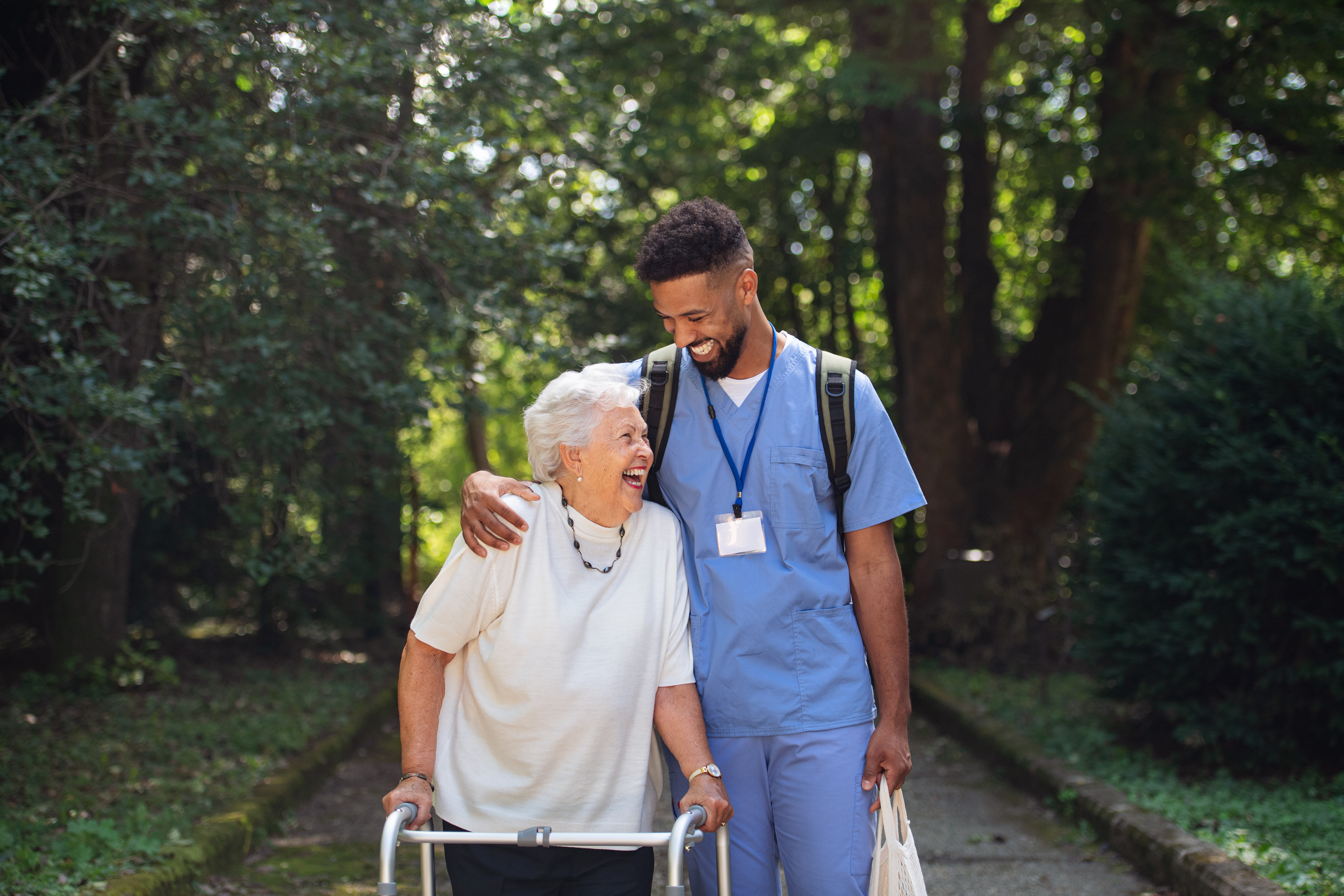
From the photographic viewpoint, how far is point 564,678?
7.90ft

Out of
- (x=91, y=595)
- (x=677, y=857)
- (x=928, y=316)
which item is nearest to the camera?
(x=677, y=857)

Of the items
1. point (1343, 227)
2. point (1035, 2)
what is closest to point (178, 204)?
point (1035, 2)

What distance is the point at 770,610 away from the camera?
101 inches

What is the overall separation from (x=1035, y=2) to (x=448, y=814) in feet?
31.5

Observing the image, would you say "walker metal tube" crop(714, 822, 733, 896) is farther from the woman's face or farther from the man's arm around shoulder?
the woman's face

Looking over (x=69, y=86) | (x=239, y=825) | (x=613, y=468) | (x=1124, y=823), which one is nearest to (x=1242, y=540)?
(x=1124, y=823)

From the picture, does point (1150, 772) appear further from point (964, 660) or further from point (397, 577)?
point (397, 577)

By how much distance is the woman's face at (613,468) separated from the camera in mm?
2477

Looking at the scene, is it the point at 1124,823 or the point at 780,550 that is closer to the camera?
the point at 780,550

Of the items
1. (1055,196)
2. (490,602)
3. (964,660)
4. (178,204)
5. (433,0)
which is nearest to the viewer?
(490,602)

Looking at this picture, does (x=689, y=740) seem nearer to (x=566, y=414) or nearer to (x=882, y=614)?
(x=882, y=614)

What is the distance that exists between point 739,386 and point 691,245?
0.37 meters

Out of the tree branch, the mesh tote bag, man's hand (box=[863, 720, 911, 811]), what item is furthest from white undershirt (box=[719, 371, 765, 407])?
the tree branch

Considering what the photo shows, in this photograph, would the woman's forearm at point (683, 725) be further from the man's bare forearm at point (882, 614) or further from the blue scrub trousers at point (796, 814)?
the man's bare forearm at point (882, 614)
